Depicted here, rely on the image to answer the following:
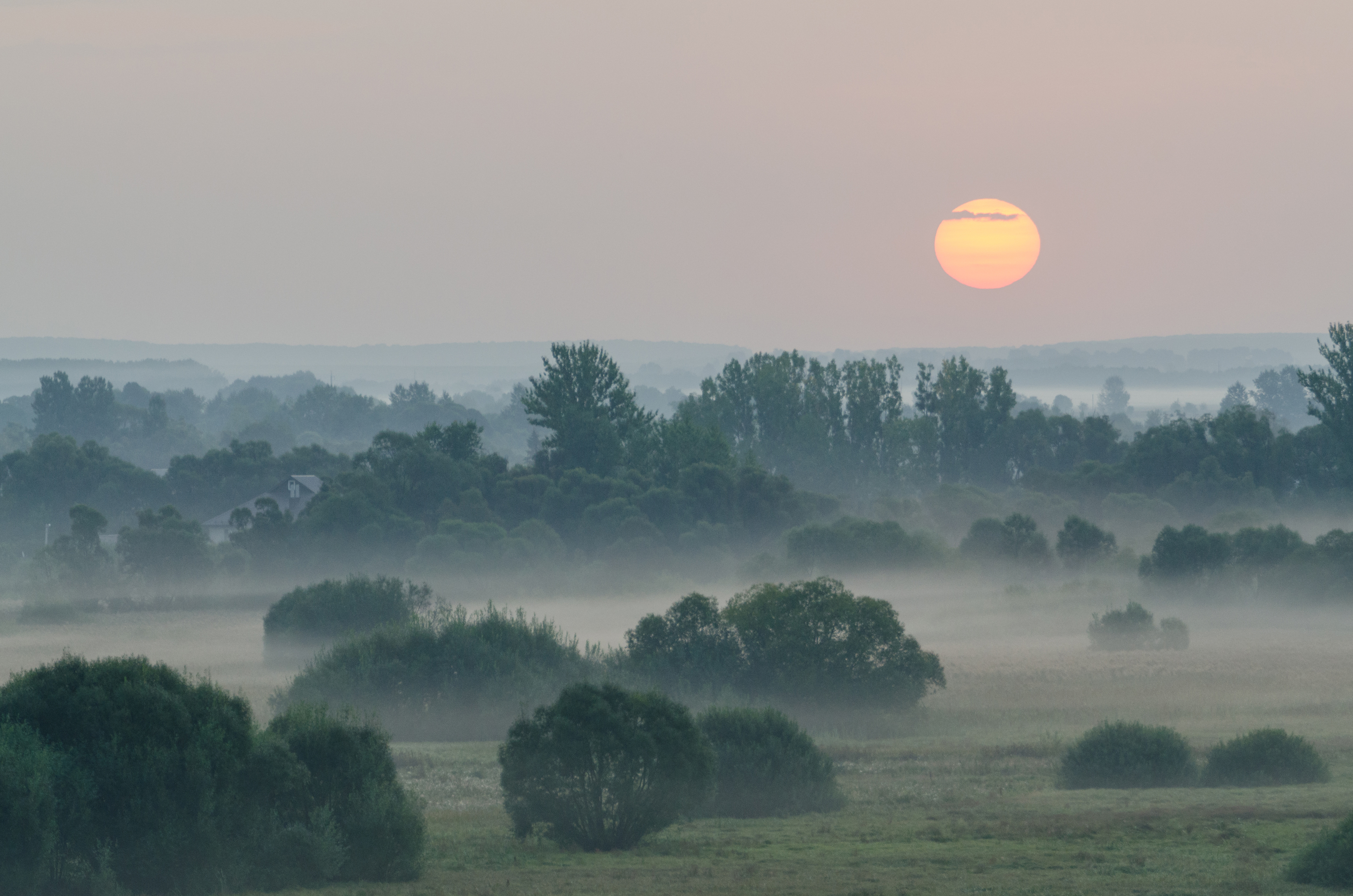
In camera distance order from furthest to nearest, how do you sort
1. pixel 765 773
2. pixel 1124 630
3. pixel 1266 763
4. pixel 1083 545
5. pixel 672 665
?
pixel 1083 545 → pixel 1124 630 → pixel 672 665 → pixel 1266 763 → pixel 765 773

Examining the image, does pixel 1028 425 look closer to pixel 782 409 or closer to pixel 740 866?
pixel 782 409

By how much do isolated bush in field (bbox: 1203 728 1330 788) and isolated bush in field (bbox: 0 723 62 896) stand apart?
2533cm

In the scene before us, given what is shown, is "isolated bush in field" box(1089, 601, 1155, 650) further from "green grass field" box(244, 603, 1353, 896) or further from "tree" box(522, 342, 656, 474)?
"tree" box(522, 342, 656, 474)

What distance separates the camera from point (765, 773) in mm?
30547

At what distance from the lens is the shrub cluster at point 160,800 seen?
18.2 m

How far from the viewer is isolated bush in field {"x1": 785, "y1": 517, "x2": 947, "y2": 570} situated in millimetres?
99312

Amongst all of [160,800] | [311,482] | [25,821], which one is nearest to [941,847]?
[160,800]

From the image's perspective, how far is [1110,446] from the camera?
14162 centimetres

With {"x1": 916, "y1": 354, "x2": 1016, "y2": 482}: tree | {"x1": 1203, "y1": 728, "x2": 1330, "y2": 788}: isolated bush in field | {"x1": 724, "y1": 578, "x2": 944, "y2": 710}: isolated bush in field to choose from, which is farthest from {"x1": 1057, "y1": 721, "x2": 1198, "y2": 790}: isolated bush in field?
{"x1": 916, "y1": 354, "x2": 1016, "y2": 482}: tree

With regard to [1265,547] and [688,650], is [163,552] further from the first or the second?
[1265,547]

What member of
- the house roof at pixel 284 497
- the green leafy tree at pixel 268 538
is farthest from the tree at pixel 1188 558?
the house roof at pixel 284 497

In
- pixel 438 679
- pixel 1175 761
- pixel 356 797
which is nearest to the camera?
pixel 356 797

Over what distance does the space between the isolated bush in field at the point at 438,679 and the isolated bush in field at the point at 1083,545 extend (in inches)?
1984

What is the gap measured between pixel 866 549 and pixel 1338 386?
115 ft
